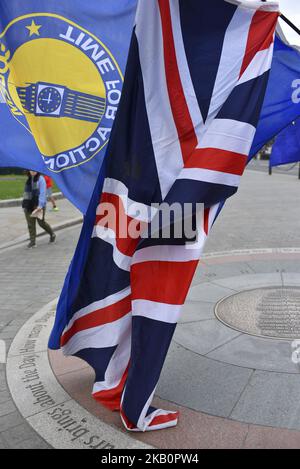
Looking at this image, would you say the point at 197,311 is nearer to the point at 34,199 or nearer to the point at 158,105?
the point at 158,105

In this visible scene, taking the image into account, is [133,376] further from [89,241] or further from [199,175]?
[199,175]

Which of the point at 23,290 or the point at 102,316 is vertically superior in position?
the point at 102,316

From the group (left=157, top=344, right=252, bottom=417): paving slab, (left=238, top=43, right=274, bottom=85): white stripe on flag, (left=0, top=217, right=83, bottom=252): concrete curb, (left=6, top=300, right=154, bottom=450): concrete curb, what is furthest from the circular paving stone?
(left=0, top=217, right=83, bottom=252): concrete curb

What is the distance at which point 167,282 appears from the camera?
11.9 feet

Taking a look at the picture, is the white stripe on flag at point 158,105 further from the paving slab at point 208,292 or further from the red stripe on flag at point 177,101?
the paving slab at point 208,292

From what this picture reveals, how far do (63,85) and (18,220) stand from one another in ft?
35.3

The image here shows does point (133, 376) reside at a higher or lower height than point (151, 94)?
lower

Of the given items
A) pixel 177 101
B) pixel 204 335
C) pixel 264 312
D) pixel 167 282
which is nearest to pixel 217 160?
pixel 177 101

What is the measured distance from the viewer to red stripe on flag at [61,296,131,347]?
3.88m

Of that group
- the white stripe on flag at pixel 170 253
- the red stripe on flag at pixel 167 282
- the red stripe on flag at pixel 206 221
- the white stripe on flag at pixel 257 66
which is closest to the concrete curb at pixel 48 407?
the red stripe on flag at pixel 167 282

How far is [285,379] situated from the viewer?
13.9ft
